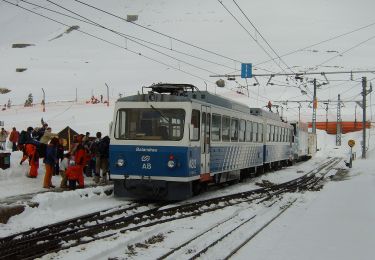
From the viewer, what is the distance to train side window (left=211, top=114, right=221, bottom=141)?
16.2m

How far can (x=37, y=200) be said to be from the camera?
12.4m

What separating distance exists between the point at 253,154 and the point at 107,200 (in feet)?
29.3

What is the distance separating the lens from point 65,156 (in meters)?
16.5

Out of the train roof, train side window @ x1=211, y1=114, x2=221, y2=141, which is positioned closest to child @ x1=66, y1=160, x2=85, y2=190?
the train roof

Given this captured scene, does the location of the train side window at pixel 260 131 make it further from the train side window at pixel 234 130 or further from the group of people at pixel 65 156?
the group of people at pixel 65 156

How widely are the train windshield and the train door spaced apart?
1.03 meters

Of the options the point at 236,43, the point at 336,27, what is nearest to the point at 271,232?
the point at 236,43

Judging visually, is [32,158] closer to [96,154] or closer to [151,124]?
[96,154]

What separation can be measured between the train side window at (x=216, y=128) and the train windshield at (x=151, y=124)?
192 cm

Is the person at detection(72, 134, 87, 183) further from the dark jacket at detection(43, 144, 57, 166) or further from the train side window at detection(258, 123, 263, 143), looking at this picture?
the train side window at detection(258, 123, 263, 143)

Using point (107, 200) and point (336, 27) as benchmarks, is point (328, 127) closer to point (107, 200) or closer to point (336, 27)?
point (107, 200)

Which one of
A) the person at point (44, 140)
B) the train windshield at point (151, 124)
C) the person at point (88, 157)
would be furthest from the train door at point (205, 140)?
the person at point (44, 140)

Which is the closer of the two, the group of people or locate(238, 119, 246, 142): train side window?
the group of people

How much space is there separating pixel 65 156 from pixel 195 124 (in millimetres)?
4218
